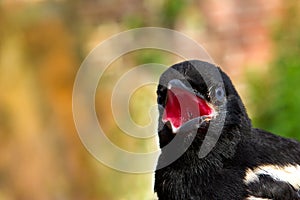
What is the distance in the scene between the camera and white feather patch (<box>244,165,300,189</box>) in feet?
10.2

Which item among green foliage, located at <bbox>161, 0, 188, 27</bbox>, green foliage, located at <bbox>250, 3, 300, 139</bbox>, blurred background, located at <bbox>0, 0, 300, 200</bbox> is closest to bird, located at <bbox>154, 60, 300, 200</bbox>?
green foliage, located at <bbox>250, 3, 300, 139</bbox>

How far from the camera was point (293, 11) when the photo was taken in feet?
20.0

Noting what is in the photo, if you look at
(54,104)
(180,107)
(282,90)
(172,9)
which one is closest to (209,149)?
(180,107)

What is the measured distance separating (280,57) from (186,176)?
2.60 metres

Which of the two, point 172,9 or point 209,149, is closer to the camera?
point 209,149

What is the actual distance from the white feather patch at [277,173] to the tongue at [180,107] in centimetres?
28

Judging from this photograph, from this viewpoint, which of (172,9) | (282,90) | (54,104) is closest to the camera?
(282,90)

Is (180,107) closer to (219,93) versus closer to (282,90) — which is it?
(219,93)

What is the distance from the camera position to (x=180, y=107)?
306 cm

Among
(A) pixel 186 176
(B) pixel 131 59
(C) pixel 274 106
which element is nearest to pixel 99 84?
(B) pixel 131 59

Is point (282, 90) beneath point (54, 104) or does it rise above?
beneath

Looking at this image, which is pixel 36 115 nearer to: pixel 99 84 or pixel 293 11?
pixel 99 84

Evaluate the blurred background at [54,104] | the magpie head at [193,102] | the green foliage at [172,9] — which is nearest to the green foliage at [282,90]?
the blurred background at [54,104]

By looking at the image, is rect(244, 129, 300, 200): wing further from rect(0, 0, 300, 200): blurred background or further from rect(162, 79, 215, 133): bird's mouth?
rect(0, 0, 300, 200): blurred background
